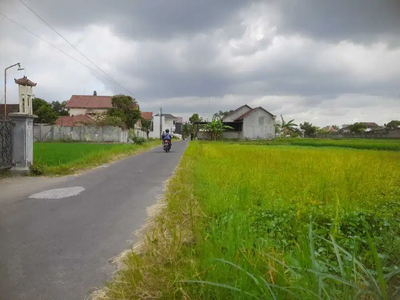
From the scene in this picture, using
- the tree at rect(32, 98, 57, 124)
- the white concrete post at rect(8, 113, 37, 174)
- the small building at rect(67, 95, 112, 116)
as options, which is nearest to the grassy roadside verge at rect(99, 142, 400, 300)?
the white concrete post at rect(8, 113, 37, 174)

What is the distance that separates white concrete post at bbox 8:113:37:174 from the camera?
321 inches

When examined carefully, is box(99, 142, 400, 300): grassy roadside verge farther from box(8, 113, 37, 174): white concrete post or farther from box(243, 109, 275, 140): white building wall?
box(243, 109, 275, 140): white building wall

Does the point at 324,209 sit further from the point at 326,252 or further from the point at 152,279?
the point at 152,279

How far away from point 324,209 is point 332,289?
2281 mm

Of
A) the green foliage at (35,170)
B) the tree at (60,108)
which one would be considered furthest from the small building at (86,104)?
the green foliage at (35,170)

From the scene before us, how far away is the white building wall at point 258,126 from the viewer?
1516 inches

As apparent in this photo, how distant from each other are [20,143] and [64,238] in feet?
19.7

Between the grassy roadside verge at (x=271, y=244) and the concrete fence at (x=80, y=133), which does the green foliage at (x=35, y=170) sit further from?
the concrete fence at (x=80, y=133)

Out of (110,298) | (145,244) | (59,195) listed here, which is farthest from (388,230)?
(59,195)

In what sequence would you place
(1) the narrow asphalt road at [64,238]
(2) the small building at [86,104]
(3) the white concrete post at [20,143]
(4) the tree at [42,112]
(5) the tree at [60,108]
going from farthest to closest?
(5) the tree at [60,108], (2) the small building at [86,104], (4) the tree at [42,112], (3) the white concrete post at [20,143], (1) the narrow asphalt road at [64,238]

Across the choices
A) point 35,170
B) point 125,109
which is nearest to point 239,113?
point 125,109

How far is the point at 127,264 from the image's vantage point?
99.3 inches

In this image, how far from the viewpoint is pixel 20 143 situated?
8.18 meters

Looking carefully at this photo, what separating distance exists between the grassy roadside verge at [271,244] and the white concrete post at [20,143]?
5073mm
